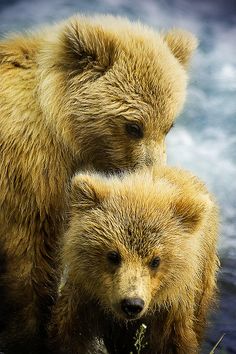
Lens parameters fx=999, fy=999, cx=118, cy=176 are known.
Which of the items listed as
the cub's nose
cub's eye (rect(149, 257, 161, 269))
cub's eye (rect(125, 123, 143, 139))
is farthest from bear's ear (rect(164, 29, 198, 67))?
the cub's nose

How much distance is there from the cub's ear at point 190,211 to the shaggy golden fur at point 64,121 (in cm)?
46

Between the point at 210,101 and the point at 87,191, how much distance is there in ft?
9.72

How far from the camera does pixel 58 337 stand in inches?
233

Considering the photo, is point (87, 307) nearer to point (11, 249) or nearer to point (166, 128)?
point (11, 249)

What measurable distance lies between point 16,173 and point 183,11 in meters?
2.60

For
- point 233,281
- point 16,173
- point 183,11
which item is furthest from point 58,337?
point 183,11

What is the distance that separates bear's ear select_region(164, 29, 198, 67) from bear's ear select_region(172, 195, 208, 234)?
1276 millimetres

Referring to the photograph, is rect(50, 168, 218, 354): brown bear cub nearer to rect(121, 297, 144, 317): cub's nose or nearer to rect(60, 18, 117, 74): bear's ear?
rect(121, 297, 144, 317): cub's nose

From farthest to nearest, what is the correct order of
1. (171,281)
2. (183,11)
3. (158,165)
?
1. (183,11)
2. (158,165)
3. (171,281)

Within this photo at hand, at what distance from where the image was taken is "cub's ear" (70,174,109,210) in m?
5.68

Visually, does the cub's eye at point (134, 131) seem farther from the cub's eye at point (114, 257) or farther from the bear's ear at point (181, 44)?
the cub's eye at point (114, 257)

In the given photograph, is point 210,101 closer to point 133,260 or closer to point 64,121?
point 64,121

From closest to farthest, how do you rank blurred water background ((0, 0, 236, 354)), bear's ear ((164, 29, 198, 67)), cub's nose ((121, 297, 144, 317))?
cub's nose ((121, 297, 144, 317)) → bear's ear ((164, 29, 198, 67)) → blurred water background ((0, 0, 236, 354))

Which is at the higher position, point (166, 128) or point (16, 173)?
point (166, 128)
